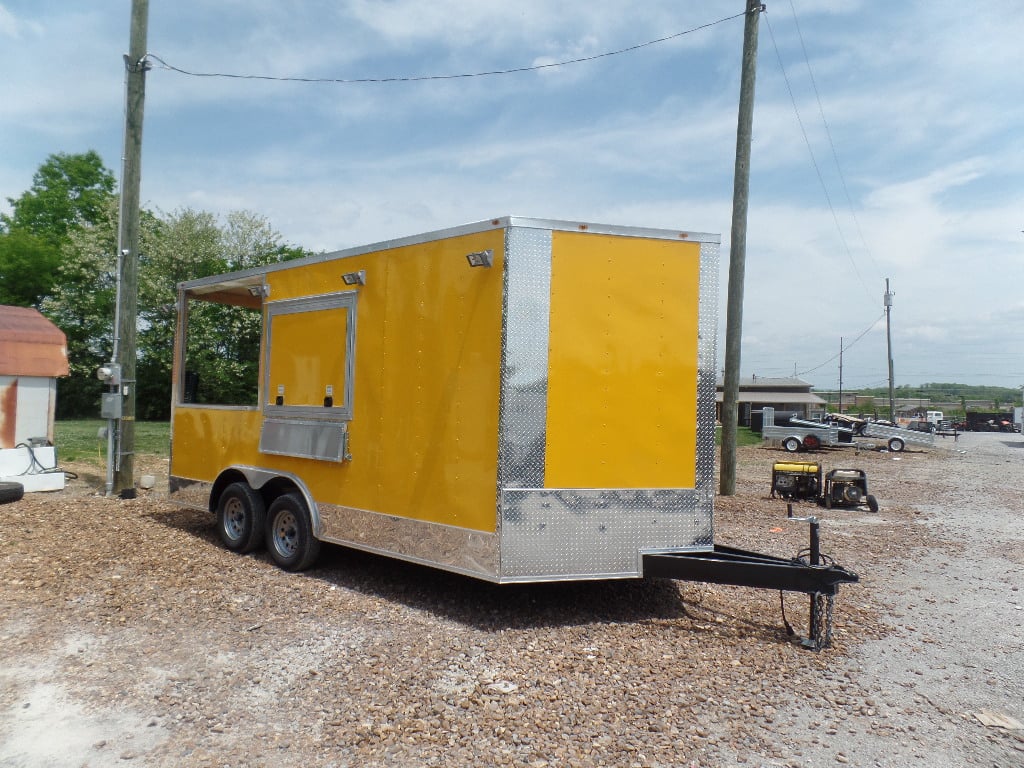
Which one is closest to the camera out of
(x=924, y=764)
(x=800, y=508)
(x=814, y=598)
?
(x=924, y=764)

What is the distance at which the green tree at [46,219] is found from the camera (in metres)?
38.1

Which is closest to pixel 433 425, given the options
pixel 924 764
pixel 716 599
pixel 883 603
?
pixel 716 599

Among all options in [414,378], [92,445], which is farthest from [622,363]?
[92,445]

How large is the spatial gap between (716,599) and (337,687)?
3229 mm

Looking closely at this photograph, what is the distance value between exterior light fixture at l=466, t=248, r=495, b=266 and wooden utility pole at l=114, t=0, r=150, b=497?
7297mm

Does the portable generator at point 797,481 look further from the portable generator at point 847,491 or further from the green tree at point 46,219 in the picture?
the green tree at point 46,219

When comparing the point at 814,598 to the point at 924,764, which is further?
the point at 814,598

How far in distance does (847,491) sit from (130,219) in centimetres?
1163

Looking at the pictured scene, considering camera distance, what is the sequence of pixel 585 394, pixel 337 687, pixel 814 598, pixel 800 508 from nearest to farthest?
1. pixel 337 687
2. pixel 814 598
3. pixel 585 394
4. pixel 800 508

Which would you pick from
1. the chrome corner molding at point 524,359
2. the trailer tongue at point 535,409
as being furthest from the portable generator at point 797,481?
the chrome corner molding at point 524,359

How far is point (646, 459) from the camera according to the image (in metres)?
5.40

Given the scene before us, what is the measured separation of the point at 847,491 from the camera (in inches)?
465

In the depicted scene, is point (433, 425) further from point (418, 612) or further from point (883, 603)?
point (883, 603)

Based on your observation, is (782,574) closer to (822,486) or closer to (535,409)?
(535,409)
